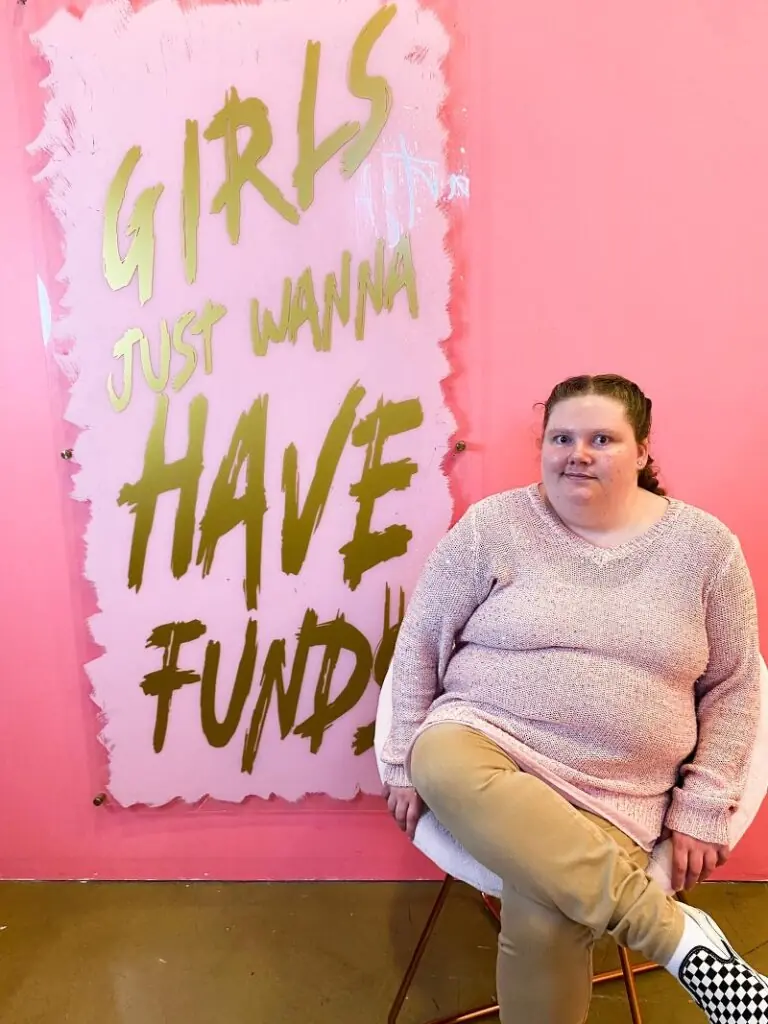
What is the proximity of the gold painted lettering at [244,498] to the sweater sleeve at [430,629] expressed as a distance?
41 cm

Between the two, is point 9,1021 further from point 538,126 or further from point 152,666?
point 538,126

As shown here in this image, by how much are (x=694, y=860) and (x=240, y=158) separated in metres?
1.53

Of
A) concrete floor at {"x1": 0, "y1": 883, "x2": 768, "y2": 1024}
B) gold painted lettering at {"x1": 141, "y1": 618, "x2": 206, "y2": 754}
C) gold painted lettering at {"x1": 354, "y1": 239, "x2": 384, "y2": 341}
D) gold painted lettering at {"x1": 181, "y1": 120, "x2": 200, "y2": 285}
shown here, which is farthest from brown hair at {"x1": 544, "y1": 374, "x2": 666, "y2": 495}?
concrete floor at {"x1": 0, "y1": 883, "x2": 768, "y2": 1024}

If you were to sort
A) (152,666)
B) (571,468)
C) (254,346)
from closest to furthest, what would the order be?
(571,468) → (254,346) → (152,666)

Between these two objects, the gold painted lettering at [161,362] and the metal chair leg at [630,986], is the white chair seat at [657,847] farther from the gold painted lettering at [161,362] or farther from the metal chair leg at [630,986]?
the gold painted lettering at [161,362]

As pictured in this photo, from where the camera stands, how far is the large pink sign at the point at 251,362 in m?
1.47

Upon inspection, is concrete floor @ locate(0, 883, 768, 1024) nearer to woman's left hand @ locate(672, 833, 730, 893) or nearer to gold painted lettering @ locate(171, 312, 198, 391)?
woman's left hand @ locate(672, 833, 730, 893)

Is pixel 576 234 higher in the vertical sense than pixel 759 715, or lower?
higher

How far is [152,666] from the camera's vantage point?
1.72 m

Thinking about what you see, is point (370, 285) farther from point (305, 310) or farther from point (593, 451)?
point (593, 451)

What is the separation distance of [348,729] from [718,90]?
1.53 metres

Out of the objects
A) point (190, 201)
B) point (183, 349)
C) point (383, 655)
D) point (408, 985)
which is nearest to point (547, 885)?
point (408, 985)

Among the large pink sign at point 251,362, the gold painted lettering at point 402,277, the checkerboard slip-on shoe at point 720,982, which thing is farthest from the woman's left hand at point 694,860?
the gold painted lettering at point 402,277

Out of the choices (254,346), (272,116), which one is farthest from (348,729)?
(272,116)
